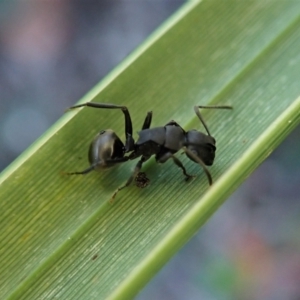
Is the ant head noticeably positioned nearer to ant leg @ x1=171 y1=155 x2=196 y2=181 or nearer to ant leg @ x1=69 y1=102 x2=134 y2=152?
ant leg @ x1=171 y1=155 x2=196 y2=181

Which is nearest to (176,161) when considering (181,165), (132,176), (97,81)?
(181,165)

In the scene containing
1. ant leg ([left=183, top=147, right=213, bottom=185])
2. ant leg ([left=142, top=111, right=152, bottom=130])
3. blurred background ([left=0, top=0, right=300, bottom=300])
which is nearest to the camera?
ant leg ([left=183, top=147, right=213, bottom=185])

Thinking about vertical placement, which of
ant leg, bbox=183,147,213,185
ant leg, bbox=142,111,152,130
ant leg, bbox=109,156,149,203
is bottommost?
ant leg, bbox=183,147,213,185

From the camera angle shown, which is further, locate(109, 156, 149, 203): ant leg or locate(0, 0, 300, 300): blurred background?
locate(0, 0, 300, 300): blurred background

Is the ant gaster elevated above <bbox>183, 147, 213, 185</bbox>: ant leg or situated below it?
above

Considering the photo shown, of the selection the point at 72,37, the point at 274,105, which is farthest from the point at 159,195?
the point at 72,37

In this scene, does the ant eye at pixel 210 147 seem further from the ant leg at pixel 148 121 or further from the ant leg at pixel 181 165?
the ant leg at pixel 148 121

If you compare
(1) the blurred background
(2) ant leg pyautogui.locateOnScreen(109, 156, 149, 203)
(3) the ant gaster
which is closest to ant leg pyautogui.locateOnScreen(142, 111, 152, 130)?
(3) the ant gaster

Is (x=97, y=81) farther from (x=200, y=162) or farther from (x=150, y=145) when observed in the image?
(x=200, y=162)
